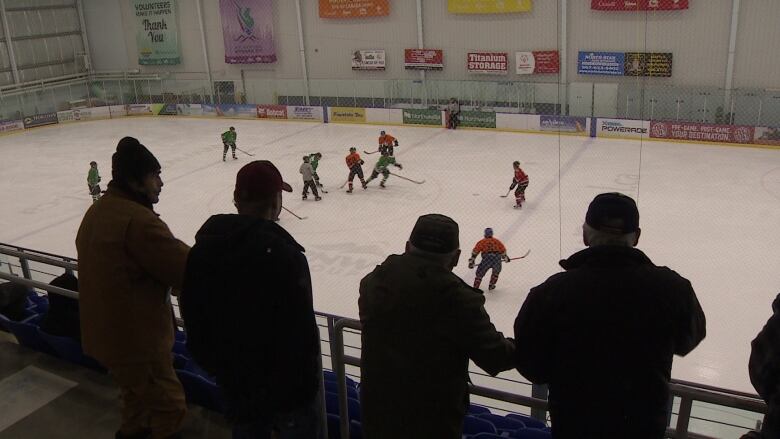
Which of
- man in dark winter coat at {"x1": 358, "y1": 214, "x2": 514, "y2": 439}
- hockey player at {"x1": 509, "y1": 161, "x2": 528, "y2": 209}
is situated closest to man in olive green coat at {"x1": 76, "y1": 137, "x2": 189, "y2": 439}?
man in dark winter coat at {"x1": 358, "y1": 214, "x2": 514, "y2": 439}

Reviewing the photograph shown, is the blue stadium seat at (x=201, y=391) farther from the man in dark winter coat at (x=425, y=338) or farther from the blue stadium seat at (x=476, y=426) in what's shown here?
the man in dark winter coat at (x=425, y=338)

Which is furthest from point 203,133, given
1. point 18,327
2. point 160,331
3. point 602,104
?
point 160,331

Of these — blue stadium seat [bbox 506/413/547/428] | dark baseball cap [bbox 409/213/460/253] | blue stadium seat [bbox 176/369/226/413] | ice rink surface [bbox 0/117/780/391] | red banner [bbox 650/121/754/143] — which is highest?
dark baseball cap [bbox 409/213/460/253]

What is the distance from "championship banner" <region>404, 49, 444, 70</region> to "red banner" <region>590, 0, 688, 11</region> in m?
5.28

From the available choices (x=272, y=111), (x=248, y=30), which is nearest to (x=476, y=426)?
(x=272, y=111)

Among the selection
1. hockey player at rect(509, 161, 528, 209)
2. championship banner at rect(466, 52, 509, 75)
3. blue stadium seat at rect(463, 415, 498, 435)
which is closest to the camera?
blue stadium seat at rect(463, 415, 498, 435)

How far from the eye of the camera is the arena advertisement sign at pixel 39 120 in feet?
86.0

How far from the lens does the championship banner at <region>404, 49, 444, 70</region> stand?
78.6 ft

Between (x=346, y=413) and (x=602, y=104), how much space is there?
19.7 m

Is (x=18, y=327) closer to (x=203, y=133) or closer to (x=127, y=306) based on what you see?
(x=127, y=306)

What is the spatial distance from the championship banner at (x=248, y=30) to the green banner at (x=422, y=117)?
23.8ft

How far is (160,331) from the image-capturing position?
2.66m

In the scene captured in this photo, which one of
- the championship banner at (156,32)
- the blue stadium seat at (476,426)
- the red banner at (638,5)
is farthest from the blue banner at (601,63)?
the blue stadium seat at (476,426)

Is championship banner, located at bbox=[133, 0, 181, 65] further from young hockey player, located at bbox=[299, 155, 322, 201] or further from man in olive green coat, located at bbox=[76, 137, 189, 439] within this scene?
man in olive green coat, located at bbox=[76, 137, 189, 439]
